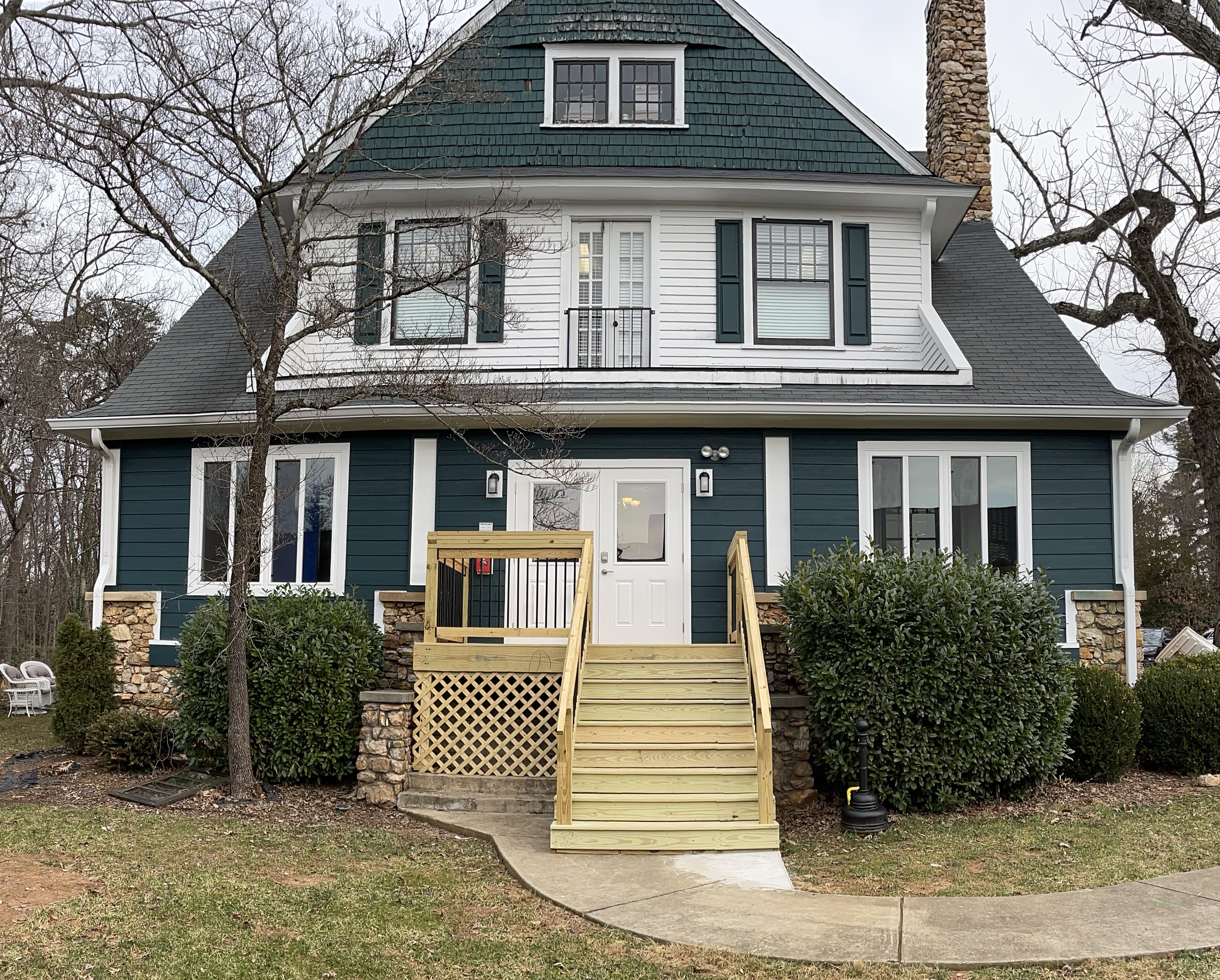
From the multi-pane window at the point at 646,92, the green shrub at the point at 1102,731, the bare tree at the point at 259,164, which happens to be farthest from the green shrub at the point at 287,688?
the multi-pane window at the point at 646,92

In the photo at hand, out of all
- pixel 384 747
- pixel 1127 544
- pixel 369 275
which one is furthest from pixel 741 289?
pixel 384 747

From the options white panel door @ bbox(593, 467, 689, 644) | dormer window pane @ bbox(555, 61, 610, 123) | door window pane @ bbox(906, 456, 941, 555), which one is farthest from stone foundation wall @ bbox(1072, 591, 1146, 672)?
dormer window pane @ bbox(555, 61, 610, 123)

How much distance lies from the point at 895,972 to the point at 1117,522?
7.24m

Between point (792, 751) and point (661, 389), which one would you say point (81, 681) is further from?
point (792, 751)

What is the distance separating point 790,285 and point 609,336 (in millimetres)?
2080

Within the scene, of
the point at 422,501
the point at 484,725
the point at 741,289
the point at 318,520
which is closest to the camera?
the point at 484,725

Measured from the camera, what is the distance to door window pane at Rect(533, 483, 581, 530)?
10852 mm

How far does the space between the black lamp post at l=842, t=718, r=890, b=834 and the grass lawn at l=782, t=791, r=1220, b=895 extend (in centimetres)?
10

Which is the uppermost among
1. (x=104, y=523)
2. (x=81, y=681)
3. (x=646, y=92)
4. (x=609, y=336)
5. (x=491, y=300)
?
(x=646, y=92)

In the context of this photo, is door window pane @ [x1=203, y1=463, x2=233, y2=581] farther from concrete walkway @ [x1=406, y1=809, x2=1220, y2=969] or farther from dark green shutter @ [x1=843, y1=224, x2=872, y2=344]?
dark green shutter @ [x1=843, y1=224, x2=872, y2=344]

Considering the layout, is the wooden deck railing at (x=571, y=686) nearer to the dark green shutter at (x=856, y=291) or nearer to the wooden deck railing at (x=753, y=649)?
the wooden deck railing at (x=753, y=649)

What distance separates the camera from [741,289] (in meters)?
11.6

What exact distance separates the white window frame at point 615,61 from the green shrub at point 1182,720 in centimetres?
774

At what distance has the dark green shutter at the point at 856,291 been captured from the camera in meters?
11.6
